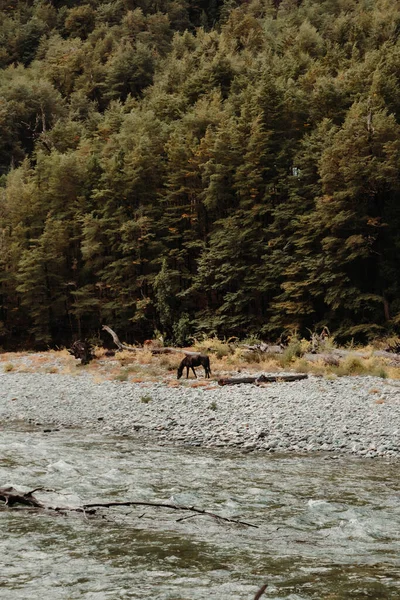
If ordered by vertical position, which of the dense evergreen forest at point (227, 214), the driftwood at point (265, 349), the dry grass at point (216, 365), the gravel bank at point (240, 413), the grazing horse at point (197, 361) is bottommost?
the gravel bank at point (240, 413)

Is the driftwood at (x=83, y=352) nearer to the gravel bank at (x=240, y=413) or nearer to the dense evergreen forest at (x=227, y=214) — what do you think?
the gravel bank at (x=240, y=413)

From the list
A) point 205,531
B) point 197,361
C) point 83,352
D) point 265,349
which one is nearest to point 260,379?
point 197,361

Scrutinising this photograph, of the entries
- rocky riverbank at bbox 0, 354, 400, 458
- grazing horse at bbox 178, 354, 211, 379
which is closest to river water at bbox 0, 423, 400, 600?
rocky riverbank at bbox 0, 354, 400, 458

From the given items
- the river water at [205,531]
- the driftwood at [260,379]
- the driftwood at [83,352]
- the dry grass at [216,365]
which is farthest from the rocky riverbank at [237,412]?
the driftwood at [83,352]

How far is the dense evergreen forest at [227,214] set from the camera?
→ 1211 inches

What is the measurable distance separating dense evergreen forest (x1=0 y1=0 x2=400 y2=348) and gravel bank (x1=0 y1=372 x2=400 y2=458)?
1400 cm

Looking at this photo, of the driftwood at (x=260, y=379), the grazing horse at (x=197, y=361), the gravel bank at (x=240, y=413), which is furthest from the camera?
the grazing horse at (x=197, y=361)

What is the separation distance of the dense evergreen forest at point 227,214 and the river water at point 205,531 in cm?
2098

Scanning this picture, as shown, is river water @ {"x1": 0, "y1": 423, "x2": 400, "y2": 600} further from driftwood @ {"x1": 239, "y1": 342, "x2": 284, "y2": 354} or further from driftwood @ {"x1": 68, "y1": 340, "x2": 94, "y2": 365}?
driftwood @ {"x1": 68, "y1": 340, "x2": 94, "y2": 365}

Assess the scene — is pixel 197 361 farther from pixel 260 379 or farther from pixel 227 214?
pixel 227 214

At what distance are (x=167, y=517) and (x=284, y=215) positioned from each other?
92.3 ft

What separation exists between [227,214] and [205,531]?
109ft

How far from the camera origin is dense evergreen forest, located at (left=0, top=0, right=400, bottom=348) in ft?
101

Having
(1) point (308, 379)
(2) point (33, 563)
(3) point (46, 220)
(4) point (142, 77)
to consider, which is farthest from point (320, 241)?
(4) point (142, 77)
